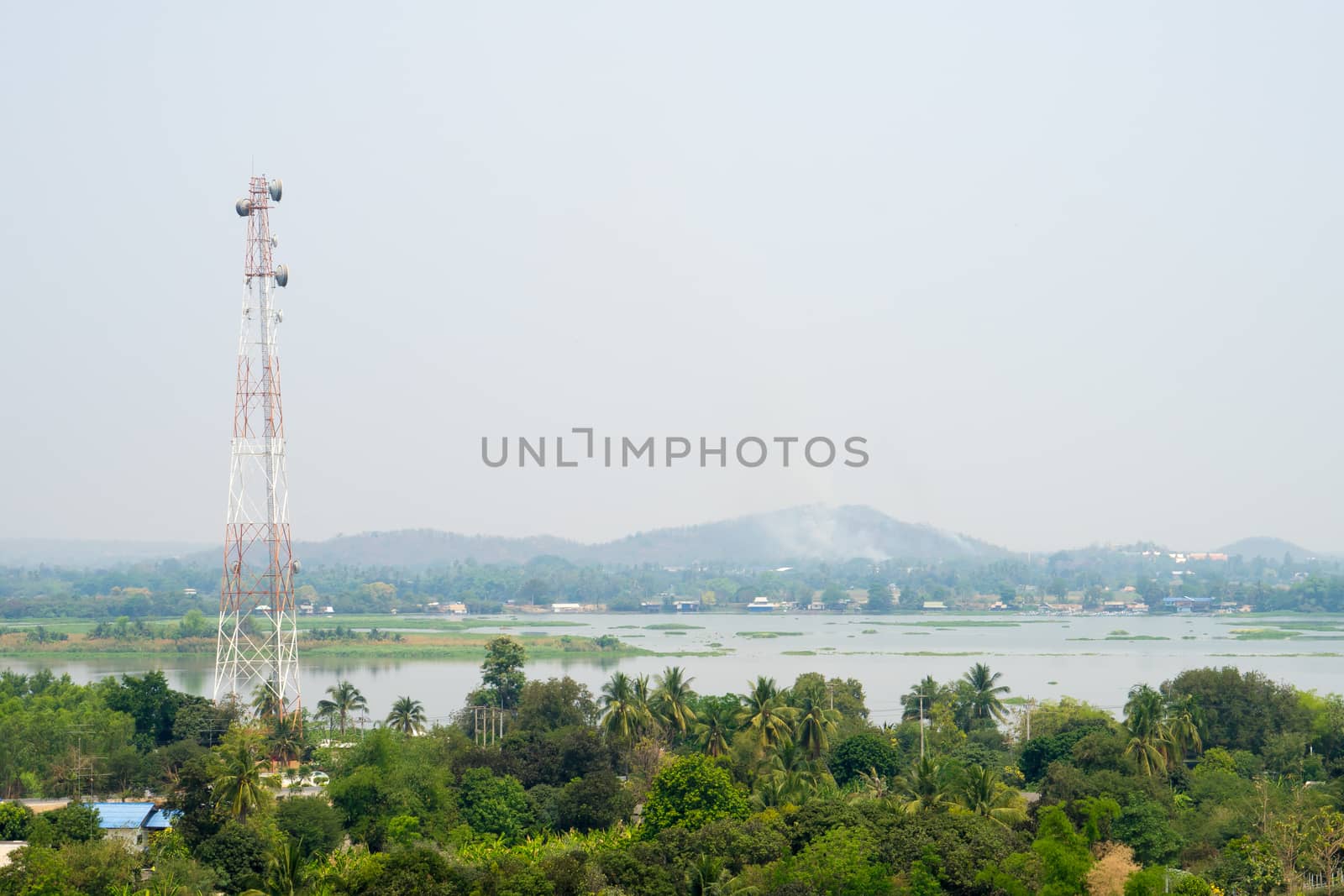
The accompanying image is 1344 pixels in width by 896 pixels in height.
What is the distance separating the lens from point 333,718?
40.3 meters

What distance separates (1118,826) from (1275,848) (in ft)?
11.5

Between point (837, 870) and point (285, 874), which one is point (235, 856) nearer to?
point (285, 874)

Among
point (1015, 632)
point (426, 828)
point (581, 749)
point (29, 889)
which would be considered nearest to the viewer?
point (29, 889)

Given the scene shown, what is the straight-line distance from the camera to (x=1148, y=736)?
98.4ft

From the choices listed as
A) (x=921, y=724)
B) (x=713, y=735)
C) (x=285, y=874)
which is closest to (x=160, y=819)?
(x=285, y=874)

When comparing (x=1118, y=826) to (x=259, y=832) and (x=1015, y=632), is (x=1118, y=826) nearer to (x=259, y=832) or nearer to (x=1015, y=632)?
(x=259, y=832)

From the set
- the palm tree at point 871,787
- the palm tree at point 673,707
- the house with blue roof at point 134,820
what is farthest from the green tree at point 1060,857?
the house with blue roof at point 134,820

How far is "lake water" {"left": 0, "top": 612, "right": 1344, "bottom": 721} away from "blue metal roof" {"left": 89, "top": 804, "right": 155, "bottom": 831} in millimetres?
16924

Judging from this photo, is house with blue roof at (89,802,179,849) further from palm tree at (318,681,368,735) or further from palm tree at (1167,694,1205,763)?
palm tree at (1167,694,1205,763)

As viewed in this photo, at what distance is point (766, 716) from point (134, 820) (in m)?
14.1

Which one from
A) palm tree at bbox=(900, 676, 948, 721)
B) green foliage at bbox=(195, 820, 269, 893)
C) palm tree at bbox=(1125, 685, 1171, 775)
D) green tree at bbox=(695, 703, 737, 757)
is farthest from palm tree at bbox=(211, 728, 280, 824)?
palm tree at bbox=(900, 676, 948, 721)

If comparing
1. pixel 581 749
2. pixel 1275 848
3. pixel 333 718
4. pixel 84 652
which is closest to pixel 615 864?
pixel 581 749

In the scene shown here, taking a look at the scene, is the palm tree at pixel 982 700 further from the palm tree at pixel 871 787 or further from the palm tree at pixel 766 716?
the palm tree at pixel 871 787

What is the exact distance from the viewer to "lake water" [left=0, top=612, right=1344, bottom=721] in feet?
198
